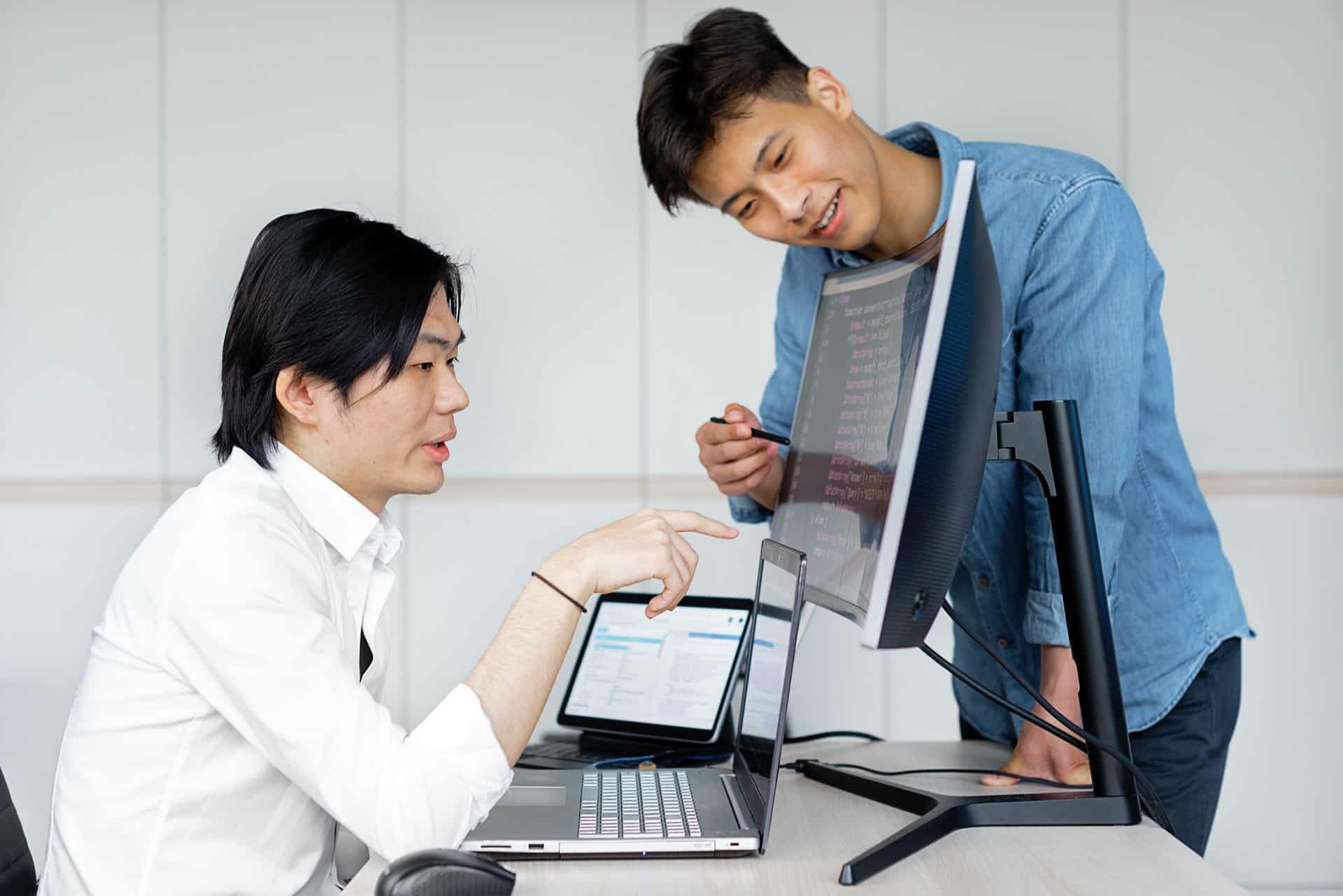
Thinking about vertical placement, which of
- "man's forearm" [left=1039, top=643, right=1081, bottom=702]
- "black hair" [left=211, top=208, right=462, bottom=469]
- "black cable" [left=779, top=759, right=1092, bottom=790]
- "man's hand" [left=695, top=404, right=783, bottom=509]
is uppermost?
"black hair" [left=211, top=208, right=462, bottom=469]

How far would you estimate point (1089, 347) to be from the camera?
1.21m

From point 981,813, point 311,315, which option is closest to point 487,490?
point 311,315

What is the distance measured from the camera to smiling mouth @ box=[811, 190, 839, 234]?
1.38 meters

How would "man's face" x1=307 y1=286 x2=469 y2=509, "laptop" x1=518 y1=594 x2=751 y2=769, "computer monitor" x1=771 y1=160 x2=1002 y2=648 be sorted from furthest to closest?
1. "laptop" x1=518 y1=594 x2=751 y2=769
2. "man's face" x1=307 y1=286 x2=469 y2=509
3. "computer monitor" x1=771 y1=160 x2=1002 y2=648

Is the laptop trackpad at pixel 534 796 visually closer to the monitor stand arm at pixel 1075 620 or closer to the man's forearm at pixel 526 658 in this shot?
the man's forearm at pixel 526 658

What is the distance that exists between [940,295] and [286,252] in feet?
2.56

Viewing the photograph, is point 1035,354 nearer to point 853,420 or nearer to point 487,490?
point 853,420

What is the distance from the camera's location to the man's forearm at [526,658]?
41.8 inches

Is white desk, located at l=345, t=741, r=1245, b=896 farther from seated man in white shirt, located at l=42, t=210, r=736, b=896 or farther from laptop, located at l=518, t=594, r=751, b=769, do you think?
laptop, located at l=518, t=594, r=751, b=769

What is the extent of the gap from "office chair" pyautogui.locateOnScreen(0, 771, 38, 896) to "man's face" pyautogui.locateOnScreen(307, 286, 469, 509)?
511mm

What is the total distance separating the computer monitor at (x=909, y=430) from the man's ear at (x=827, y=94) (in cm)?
30

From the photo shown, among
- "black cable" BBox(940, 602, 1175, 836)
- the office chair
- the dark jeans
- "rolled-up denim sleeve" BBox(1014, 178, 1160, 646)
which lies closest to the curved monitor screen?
"black cable" BBox(940, 602, 1175, 836)

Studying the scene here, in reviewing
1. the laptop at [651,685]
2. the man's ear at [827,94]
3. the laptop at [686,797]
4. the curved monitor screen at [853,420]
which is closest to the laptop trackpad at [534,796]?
the laptop at [686,797]

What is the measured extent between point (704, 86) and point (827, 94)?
0.17 meters
